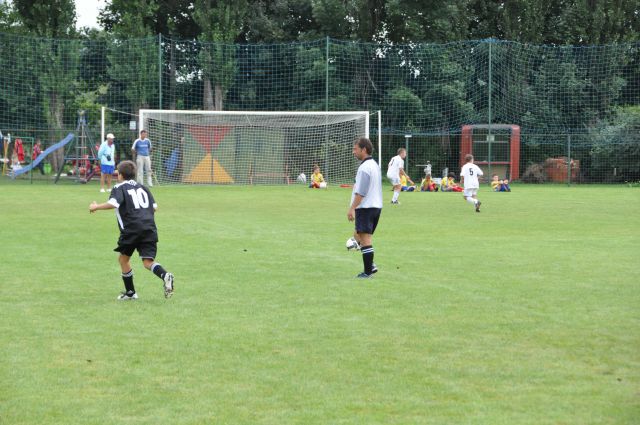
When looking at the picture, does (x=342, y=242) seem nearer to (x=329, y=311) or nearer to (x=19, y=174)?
(x=329, y=311)

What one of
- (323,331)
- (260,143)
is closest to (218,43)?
(260,143)

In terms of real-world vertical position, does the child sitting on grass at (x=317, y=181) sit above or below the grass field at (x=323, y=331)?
above

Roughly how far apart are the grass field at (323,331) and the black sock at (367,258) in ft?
0.95

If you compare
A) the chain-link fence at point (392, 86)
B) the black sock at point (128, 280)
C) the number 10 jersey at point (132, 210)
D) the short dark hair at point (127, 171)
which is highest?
the chain-link fence at point (392, 86)

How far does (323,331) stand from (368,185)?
4113mm

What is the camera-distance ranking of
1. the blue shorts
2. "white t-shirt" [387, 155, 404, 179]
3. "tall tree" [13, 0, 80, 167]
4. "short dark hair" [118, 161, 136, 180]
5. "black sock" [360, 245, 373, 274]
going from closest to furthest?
"short dark hair" [118, 161, 136, 180] → "black sock" [360, 245, 373, 274] → "white t-shirt" [387, 155, 404, 179] → the blue shorts → "tall tree" [13, 0, 80, 167]

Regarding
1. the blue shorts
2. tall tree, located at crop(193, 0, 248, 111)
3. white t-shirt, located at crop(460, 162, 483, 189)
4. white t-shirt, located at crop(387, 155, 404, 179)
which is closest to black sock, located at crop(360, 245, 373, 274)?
white t-shirt, located at crop(460, 162, 483, 189)

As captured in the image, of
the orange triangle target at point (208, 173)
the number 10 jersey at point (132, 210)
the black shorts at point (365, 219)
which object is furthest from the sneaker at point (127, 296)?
the orange triangle target at point (208, 173)

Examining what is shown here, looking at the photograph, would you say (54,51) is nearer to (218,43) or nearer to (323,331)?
(218,43)

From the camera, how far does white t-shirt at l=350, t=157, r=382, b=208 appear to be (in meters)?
12.3

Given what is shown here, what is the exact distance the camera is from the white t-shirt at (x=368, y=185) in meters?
12.3

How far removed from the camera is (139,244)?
10.4 m

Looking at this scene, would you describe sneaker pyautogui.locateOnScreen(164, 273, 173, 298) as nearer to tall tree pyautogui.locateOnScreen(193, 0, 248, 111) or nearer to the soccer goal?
the soccer goal

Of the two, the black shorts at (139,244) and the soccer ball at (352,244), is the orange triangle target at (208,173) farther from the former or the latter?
the black shorts at (139,244)
